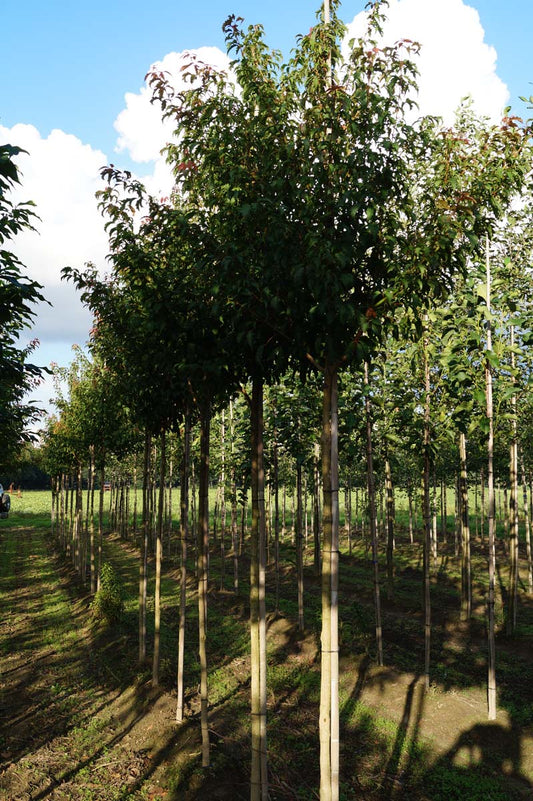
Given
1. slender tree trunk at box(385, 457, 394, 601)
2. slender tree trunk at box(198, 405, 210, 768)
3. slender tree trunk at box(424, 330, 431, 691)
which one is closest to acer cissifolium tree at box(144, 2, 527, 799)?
slender tree trunk at box(198, 405, 210, 768)

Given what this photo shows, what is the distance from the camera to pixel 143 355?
30.4 ft

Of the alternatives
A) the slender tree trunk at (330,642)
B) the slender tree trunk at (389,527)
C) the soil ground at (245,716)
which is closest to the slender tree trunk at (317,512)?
the slender tree trunk at (389,527)

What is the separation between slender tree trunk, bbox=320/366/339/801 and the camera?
194 inches

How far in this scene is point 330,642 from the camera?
5105 mm

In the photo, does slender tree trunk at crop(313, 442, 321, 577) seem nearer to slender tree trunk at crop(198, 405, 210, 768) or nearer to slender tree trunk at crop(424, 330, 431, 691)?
slender tree trunk at crop(424, 330, 431, 691)

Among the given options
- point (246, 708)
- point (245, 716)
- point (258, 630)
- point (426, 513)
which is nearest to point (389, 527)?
point (426, 513)

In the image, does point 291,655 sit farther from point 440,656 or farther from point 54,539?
point 54,539

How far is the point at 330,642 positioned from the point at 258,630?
139cm

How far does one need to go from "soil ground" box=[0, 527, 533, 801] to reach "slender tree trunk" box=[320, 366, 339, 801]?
9.29 feet

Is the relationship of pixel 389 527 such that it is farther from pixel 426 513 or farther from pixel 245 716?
pixel 245 716

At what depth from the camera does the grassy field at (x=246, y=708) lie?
25.4ft

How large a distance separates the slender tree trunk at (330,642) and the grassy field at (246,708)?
9.53 ft

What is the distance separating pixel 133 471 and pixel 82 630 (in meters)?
22.0

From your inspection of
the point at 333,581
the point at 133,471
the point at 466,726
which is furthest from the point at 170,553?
the point at 333,581
